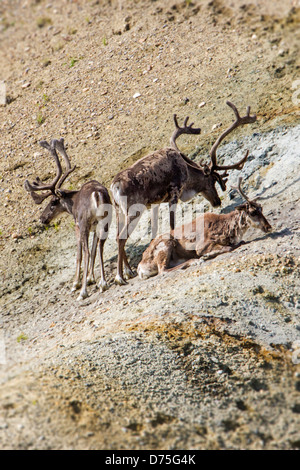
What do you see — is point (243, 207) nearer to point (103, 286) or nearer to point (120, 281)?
point (120, 281)

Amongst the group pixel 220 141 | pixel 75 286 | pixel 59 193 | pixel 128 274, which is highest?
pixel 59 193

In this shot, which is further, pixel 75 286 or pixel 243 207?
pixel 75 286

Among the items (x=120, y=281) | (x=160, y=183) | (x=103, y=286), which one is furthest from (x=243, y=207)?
(x=103, y=286)

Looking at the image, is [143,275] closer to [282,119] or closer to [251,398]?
[251,398]

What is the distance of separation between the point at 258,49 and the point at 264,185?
6560mm

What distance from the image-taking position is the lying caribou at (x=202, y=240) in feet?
35.9

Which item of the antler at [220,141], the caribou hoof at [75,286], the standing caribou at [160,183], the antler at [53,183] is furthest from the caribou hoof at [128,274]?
the antler at [220,141]

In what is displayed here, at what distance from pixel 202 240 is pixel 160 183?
1581mm

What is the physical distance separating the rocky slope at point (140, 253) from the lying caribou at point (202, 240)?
0.54 metres

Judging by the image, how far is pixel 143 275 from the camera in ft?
36.9

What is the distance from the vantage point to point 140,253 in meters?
12.6

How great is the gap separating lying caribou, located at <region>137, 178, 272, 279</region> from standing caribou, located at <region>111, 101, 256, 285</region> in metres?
0.64

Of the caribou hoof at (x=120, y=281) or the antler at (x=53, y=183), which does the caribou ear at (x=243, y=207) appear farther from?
the antler at (x=53, y=183)

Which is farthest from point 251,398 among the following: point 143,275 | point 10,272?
point 10,272
